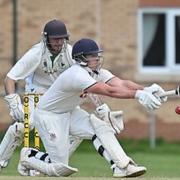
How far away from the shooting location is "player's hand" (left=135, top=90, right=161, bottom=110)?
12609 mm

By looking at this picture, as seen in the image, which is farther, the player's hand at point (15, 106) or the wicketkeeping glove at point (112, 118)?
the player's hand at point (15, 106)

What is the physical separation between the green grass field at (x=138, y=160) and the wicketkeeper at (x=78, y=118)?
1477 millimetres

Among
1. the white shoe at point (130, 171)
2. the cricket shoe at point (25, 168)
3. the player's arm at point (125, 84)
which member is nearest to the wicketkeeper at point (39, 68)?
the cricket shoe at point (25, 168)

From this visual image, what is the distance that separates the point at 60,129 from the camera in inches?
545

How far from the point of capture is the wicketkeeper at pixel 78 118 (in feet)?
43.7

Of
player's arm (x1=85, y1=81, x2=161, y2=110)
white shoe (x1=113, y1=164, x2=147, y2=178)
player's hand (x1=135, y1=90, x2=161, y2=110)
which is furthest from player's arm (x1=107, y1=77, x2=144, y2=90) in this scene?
Answer: white shoe (x1=113, y1=164, x2=147, y2=178)

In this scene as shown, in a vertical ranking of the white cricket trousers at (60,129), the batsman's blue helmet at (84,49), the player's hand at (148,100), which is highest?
the batsman's blue helmet at (84,49)

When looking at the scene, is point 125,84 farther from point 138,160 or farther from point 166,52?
point 166,52

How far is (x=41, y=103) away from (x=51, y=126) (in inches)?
12.0

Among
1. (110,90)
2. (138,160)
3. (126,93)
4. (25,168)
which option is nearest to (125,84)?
(110,90)

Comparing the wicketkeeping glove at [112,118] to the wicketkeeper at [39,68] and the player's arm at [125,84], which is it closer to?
the player's arm at [125,84]

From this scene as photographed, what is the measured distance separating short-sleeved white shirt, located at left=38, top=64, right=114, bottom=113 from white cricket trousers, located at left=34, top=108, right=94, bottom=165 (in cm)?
9

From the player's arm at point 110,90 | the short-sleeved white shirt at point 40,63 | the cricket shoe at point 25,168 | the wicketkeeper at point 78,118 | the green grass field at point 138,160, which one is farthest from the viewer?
the green grass field at point 138,160

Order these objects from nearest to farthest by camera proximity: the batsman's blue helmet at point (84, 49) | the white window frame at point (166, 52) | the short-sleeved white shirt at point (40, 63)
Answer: the batsman's blue helmet at point (84, 49), the short-sleeved white shirt at point (40, 63), the white window frame at point (166, 52)
